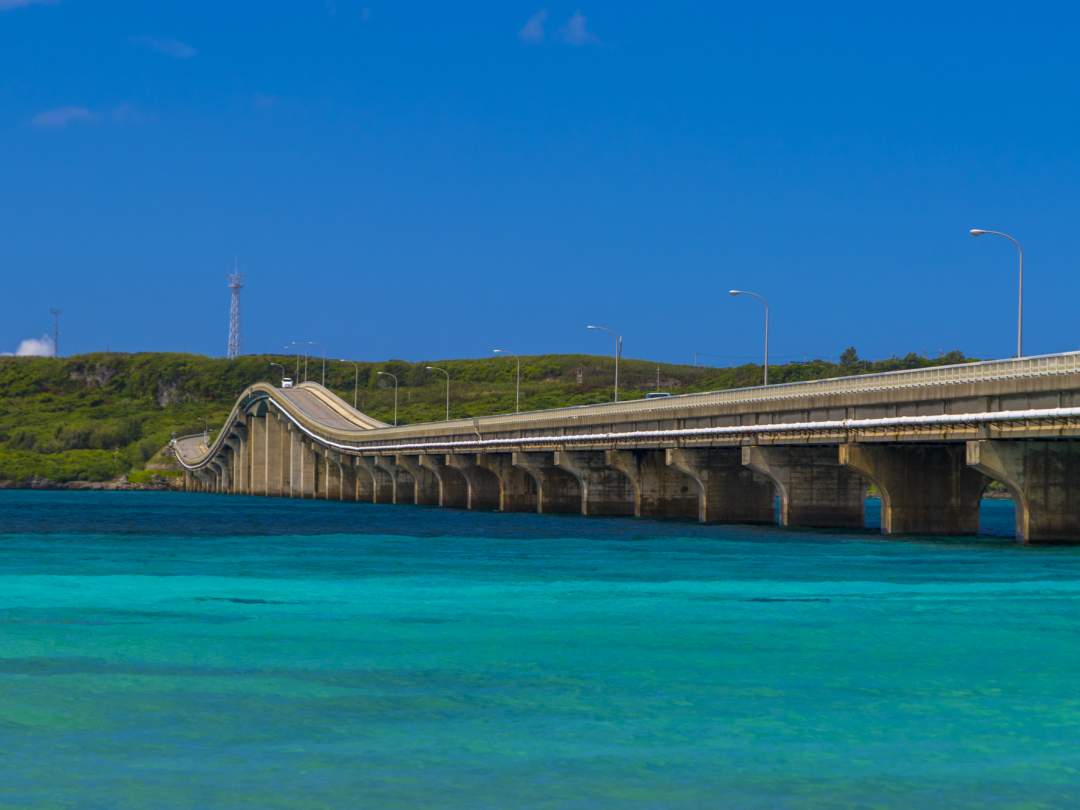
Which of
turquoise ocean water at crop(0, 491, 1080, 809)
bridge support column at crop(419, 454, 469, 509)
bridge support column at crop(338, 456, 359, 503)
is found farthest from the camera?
bridge support column at crop(338, 456, 359, 503)

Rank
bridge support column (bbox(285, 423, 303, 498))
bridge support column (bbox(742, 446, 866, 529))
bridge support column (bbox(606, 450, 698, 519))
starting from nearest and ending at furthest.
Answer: bridge support column (bbox(742, 446, 866, 529))
bridge support column (bbox(606, 450, 698, 519))
bridge support column (bbox(285, 423, 303, 498))

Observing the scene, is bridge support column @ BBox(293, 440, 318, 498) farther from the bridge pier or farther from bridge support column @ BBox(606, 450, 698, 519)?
the bridge pier

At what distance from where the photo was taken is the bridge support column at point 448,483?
140538 millimetres

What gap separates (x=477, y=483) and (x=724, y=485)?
151 feet

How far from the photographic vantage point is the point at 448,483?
143125 mm

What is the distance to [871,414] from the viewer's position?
219 feet

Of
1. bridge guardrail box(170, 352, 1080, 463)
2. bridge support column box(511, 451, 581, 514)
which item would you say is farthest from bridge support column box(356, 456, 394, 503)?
bridge support column box(511, 451, 581, 514)

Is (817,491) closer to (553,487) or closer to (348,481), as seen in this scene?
(553,487)

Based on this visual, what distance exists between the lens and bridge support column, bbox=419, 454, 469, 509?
461ft

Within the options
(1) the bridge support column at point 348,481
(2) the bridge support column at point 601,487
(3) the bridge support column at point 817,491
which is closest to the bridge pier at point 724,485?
(3) the bridge support column at point 817,491

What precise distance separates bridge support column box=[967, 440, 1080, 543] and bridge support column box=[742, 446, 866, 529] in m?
21.1

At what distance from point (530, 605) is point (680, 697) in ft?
46.4

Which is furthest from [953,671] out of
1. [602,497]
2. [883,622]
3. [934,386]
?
[602,497]

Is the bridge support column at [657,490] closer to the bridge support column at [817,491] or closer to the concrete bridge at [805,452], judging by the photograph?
the concrete bridge at [805,452]
